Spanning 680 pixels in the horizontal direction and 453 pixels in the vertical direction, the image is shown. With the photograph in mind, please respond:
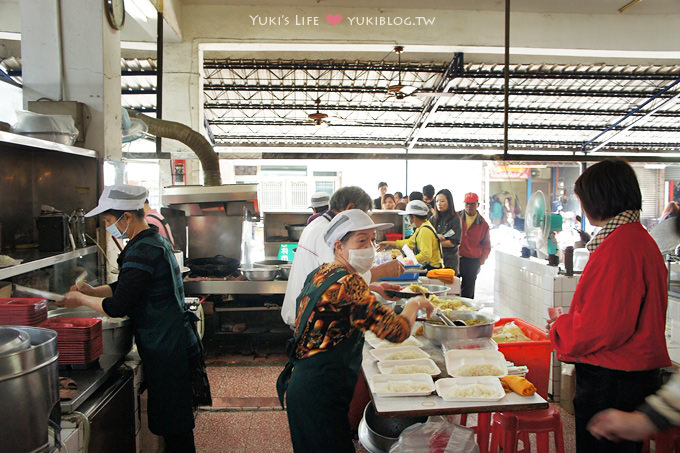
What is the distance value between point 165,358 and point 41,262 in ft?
2.84

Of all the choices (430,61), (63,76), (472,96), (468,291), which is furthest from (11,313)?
(472,96)

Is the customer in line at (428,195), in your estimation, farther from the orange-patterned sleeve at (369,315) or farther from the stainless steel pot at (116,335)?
the orange-patterned sleeve at (369,315)

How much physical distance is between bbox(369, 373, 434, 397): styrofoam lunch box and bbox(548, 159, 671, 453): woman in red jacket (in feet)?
2.07

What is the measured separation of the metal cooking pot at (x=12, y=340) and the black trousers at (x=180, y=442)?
4.35ft

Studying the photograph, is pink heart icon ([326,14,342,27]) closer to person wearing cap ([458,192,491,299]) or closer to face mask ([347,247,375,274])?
person wearing cap ([458,192,491,299])

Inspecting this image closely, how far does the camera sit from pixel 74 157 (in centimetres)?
322

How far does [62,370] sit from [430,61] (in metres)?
8.73

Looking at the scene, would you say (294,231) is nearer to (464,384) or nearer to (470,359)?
(470,359)

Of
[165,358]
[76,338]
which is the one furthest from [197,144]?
[76,338]

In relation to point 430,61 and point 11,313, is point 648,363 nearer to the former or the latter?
point 11,313

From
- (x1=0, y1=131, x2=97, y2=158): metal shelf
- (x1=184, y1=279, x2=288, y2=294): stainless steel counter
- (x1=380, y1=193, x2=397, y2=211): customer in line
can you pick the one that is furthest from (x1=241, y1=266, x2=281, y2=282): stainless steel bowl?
(x1=380, y1=193, x2=397, y2=211): customer in line

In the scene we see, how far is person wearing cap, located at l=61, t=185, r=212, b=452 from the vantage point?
2.41 meters

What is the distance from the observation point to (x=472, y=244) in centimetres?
660

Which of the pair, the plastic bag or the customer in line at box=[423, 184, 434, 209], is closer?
the plastic bag
